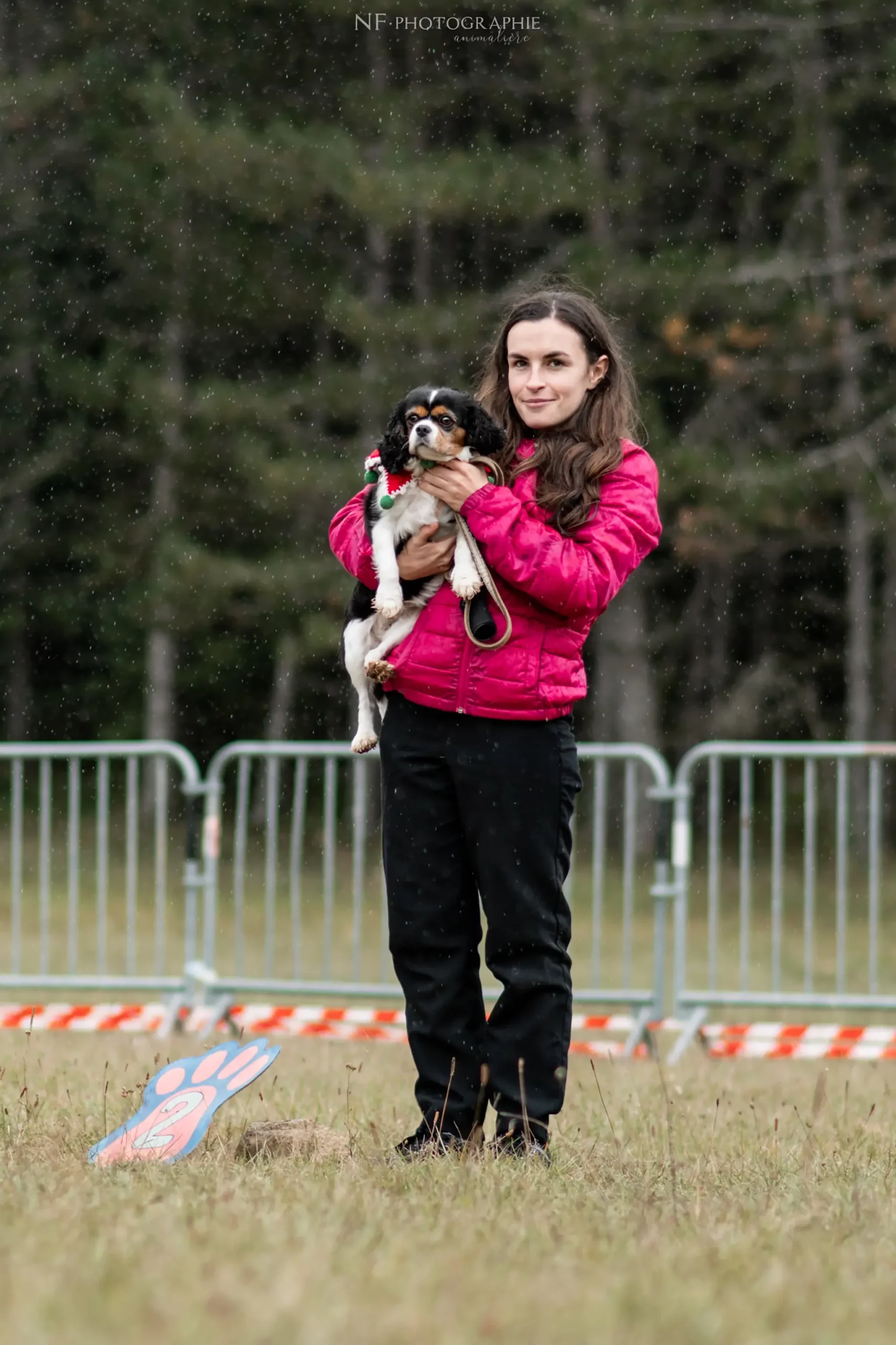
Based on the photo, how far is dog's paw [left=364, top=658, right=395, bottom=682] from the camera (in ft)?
14.3

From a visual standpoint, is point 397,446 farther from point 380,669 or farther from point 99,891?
point 99,891

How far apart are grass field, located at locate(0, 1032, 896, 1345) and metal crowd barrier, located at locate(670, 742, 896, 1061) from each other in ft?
10.3

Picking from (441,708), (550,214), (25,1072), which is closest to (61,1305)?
Result: (441,708)

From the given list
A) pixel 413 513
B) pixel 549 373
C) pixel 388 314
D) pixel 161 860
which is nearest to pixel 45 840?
pixel 161 860

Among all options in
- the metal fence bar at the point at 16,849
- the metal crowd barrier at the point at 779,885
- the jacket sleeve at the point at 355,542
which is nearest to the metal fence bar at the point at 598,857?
the metal crowd barrier at the point at 779,885

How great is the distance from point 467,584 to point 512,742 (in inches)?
15.2

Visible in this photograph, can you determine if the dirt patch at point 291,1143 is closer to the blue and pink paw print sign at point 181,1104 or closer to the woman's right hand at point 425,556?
the blue and pink paw print sign at point 181,1104

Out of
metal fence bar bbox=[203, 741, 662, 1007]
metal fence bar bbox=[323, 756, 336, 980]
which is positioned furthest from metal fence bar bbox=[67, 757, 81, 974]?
metal fence bar bbox=[323, 756, 336, 980]

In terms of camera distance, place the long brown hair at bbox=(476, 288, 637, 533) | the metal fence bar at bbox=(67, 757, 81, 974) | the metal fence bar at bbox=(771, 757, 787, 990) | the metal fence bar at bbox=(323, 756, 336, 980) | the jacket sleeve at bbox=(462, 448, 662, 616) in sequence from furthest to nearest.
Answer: the metal fence bar at bbox=(67, 757, 81, 974)
the metal fence bar at bbox=(323, 756, 336, 980)
the metal fence bar at bbox=(771, 757, 787, 990)
the long brown hair at bbox=(476, 288, 637, 533)
the jacket sleeve at bbox=(462, 448, 662, 616)

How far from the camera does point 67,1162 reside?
4.07 metres

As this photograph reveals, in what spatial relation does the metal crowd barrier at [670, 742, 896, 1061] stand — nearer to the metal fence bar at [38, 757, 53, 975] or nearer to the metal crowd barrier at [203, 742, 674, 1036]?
the metal crowd barrier at [203, 742, 674, 1036]

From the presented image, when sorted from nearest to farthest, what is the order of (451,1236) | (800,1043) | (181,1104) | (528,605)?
(451,1236)
(528,605)
(181,1104)
(800,1043)

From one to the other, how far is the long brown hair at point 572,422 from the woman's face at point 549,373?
30mm

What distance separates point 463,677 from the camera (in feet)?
14.1
